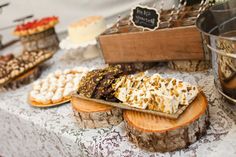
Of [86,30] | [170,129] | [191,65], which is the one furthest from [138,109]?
[86,30]

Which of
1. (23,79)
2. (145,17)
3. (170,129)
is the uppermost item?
(145,17)

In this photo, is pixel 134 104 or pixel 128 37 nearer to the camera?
pixel 134 104

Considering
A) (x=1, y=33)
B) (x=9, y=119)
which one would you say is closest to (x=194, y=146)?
(x=9, y=119)

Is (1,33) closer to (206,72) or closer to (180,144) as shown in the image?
(206,72)

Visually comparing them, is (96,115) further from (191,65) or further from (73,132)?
(191,65)

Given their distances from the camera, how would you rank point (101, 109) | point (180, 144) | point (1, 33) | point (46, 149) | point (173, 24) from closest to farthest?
point (180, 144), point (101, 109), point (173, 24), point (46, 149), point (1, 33)

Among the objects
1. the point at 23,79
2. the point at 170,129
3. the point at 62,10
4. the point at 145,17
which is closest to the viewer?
the point at 170,129

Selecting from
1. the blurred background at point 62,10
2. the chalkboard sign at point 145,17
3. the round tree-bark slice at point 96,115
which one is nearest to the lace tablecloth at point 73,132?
the round tree-bark slice at point 96,115
